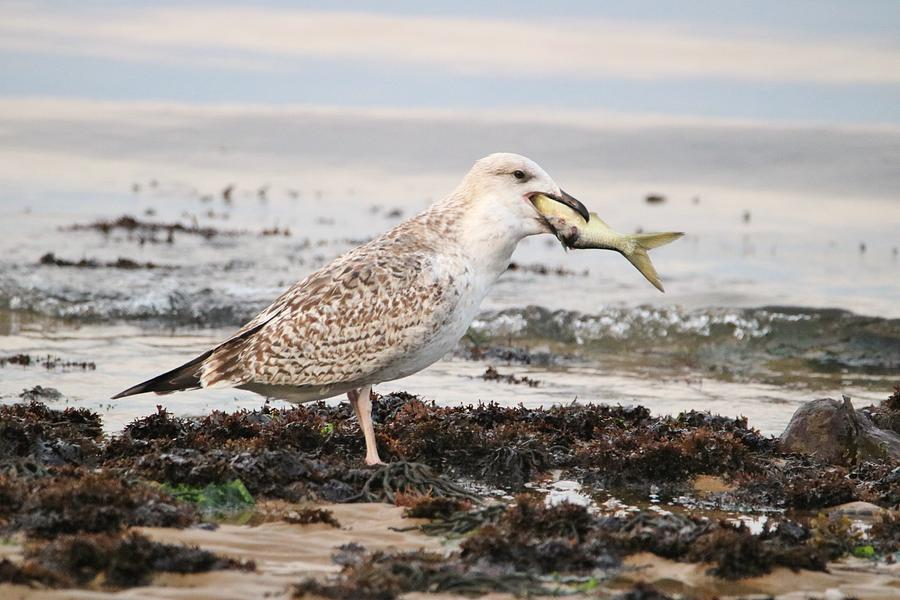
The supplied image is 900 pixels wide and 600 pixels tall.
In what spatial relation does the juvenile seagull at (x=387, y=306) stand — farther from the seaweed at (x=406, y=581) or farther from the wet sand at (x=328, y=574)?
the seaweed at (x=406, y=581)

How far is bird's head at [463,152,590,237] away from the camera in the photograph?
25.2ft

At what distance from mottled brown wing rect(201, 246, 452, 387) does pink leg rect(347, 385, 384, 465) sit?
23cm

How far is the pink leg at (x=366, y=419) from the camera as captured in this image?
7.48 m

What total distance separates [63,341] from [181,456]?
7096 millimetres

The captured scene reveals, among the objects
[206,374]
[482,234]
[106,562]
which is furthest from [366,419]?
[106,562]

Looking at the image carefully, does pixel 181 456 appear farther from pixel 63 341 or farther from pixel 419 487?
pixel 63 341

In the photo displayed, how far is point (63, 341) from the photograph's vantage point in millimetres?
13766

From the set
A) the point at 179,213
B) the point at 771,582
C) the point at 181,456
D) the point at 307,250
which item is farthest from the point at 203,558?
the point at 179,213

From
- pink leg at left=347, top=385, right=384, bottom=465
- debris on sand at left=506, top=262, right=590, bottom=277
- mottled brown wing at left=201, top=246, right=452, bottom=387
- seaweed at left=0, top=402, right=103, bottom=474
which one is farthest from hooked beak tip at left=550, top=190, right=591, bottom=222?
debris on sand at left=506, top=262, right=590, bottom=277

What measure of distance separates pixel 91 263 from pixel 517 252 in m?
7.87

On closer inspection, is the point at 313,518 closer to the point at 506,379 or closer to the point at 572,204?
the point at 572,204

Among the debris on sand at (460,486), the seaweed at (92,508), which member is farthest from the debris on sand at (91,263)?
the seaweed at (92,508)

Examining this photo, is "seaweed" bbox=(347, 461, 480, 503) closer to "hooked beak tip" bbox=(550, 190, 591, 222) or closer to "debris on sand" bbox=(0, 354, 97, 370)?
"hooked beak tip" bbox=(550, 190, 591, 222)

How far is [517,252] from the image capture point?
22797 mm
